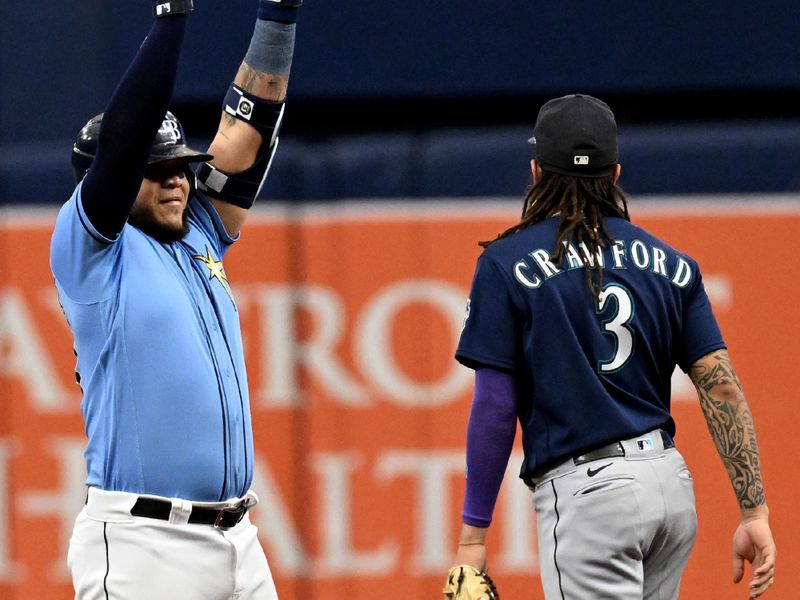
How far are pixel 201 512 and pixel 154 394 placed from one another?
0.86 feet

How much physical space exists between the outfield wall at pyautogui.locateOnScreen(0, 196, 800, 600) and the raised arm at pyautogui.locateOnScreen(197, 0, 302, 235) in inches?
45.2

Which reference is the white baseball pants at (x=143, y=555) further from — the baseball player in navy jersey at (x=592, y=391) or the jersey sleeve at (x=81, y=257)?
the baseball player in navy jersey at (x=592, y=391)

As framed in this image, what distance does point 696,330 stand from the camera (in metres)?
2.79

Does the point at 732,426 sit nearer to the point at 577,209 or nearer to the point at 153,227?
A: the point at 577,209

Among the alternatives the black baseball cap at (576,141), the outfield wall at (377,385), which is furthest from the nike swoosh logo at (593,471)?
Result: the outfield wall at (377,385)

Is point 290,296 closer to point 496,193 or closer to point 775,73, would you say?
point 496,193

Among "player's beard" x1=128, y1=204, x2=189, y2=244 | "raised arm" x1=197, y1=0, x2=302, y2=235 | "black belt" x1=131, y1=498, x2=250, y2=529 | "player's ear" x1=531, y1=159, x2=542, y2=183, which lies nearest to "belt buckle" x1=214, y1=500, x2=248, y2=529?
"black belt" x1=131, y1=498, x2=250, y2=529

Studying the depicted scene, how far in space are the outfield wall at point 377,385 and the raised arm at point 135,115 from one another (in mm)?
1795

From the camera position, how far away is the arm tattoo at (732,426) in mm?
2754

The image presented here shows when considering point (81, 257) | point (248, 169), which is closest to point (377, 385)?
point (248, 169)

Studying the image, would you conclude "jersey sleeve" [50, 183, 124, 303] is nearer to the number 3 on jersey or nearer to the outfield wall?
the number 3 on jersey

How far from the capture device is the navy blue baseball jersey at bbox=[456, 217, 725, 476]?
265 cm

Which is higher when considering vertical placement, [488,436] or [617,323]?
[617,323]

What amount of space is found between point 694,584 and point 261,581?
6.41 feet
